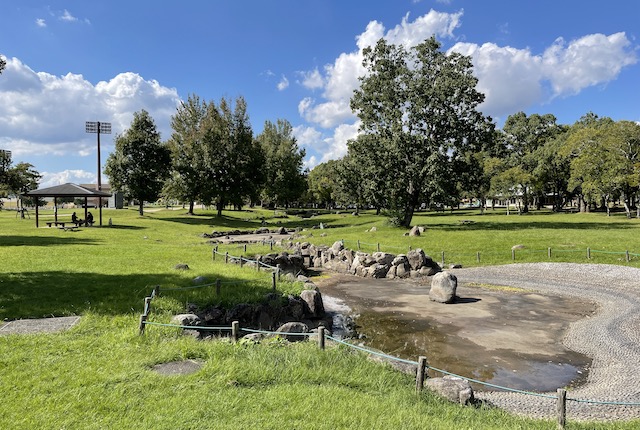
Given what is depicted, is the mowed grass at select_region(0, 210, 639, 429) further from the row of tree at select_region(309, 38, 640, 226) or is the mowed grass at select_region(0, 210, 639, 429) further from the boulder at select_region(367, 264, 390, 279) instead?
the row of tree at select_region(309, 38, 640, 226)

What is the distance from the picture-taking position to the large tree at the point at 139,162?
199 feet

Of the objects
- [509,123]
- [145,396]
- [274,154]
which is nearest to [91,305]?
[145,396]

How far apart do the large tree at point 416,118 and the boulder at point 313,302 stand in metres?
26.5

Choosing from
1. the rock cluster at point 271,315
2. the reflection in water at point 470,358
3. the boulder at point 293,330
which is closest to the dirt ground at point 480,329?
the reflection in water at point 470,358

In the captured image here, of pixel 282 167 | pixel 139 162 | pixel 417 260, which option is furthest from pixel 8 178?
pixel 417 260

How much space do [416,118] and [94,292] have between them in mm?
36646

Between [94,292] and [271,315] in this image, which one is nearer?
[94,292]

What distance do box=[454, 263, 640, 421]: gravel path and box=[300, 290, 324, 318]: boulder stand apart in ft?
27.7

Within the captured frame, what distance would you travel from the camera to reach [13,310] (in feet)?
42.0

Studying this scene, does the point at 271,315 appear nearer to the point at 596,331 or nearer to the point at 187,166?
the point at 596,331

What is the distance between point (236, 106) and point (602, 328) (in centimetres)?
6340

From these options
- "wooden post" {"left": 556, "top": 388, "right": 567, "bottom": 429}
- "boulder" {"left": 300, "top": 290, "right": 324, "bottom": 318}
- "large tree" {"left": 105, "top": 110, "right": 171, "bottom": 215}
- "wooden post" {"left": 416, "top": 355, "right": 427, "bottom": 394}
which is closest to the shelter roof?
"large tree" {"left": 105, "top": 110, "right": 171, "bottom": 215}

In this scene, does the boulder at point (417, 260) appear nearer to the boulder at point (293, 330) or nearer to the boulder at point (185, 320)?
the boulder at point (293, 330)

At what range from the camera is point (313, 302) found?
17672mm
